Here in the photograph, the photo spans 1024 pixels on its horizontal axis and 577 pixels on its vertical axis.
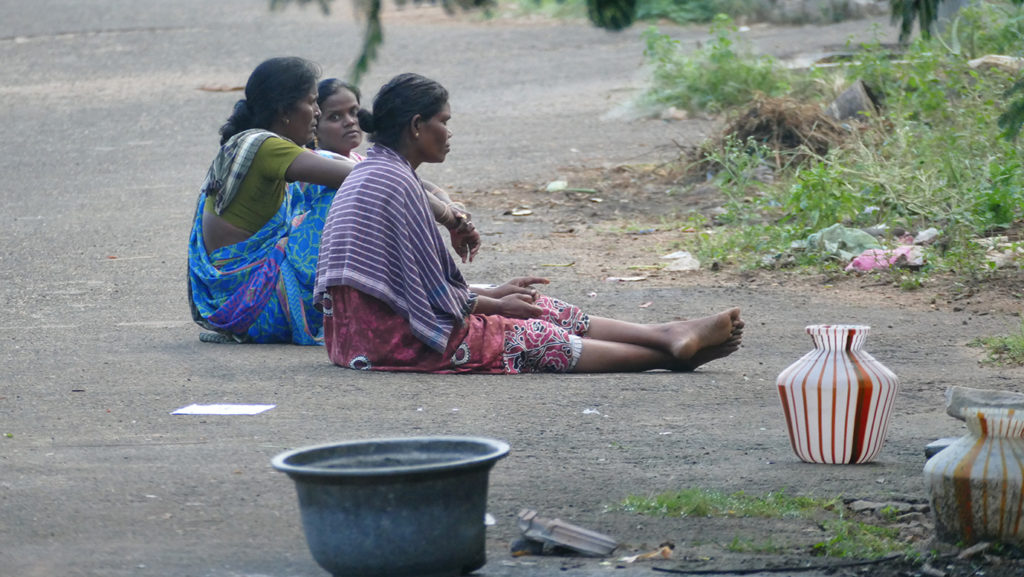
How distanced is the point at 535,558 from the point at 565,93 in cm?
1385

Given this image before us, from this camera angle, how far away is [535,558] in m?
3.71

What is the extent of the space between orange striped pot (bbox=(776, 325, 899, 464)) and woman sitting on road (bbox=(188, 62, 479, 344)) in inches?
113

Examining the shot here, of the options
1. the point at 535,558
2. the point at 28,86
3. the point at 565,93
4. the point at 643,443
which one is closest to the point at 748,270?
the point at 643,443

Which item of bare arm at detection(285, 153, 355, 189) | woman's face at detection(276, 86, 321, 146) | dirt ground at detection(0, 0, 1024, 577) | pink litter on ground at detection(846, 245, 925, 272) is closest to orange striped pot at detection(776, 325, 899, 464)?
dirt ground at detection(0, 0, 1024, 577)

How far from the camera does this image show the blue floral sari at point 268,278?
6.65 metres

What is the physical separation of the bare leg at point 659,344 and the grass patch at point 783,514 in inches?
67.6

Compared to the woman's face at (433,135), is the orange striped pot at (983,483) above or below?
below

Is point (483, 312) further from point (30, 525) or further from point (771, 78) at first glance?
point (771, 78)

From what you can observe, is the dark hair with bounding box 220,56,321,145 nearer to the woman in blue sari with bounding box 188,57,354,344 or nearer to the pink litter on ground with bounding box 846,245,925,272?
the woman in blue sari with bounding box 188,57,354,344

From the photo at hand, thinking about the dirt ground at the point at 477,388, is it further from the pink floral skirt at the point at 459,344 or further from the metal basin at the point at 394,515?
the metal basin at the point at 394,515

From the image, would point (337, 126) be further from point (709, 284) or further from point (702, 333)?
point (709, 284)

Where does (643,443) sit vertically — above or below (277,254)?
below

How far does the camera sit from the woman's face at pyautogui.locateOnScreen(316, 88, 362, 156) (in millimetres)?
7172

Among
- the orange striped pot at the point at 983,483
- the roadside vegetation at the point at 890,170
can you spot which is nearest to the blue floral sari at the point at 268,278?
the roadside vegetation at the point at 890,170
